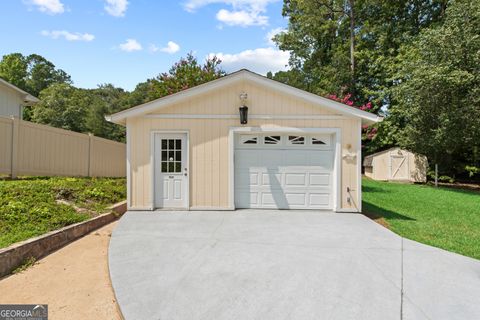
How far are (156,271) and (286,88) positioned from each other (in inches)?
200

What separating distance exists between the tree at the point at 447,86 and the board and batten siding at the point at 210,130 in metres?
9.62

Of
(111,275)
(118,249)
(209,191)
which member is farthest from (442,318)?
(209,191)

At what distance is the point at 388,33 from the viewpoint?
20.1 meters

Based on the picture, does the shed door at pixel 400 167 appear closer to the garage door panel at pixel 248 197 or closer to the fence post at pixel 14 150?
the garage door panel at pixel 248 197

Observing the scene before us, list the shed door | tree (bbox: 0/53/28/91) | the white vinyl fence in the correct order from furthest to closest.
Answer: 1. tree (bbox: 0/53/28/91)
2. the shed door
3. the white vinyl fence

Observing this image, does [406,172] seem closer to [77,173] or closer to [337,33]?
[337,33]

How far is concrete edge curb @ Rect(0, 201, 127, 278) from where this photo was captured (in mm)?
3436

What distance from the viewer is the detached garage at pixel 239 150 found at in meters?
6.77

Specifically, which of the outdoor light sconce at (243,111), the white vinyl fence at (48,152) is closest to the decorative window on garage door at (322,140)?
the outdoor light sconce at (243,111)

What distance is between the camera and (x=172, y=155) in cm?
694

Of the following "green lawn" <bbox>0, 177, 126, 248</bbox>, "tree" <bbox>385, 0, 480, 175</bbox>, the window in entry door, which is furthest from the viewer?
"tree" <bbox>385, 0, 480, 175</bbox>

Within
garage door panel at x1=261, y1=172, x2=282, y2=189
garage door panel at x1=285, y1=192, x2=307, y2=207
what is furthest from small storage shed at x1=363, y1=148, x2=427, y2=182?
garage door panel at x1=261, y1=172, x2=282, y2=189

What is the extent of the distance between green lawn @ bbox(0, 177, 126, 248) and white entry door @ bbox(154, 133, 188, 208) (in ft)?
4.25

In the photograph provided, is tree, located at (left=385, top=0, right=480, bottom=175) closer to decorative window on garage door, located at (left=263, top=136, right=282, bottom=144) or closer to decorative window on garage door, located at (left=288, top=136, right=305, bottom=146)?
decorative window on garage door, located at (left=288, top=136, right=305, bottom=146)
